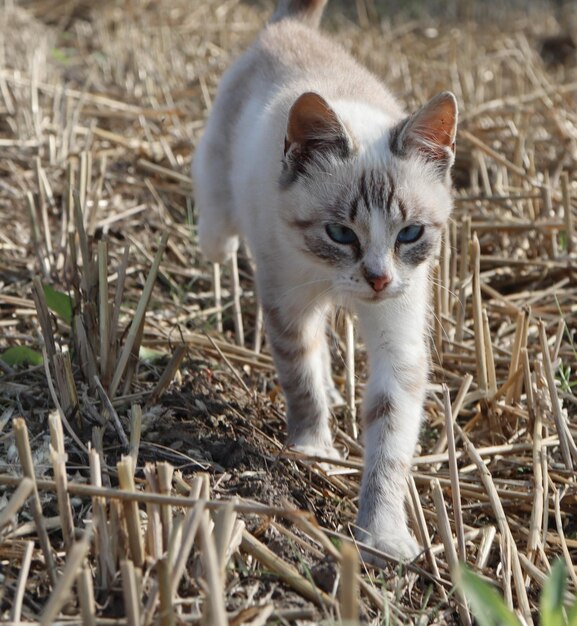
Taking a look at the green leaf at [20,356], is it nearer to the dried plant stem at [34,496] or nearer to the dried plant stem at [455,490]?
the dried plant stem at [34,496]

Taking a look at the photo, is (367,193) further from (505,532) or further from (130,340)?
(505,532)

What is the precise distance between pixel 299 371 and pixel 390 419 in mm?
404

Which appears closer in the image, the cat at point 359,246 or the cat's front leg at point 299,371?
the cat at point 359,246

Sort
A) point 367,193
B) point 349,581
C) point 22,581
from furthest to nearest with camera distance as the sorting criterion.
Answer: point 367,193 < point 22,581 < point 349,581

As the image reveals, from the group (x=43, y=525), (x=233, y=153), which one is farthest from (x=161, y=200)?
(x=43, y=525)

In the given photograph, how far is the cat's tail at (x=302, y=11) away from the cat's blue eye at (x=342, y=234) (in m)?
1.82

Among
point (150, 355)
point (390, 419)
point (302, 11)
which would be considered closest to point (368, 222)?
point (390, 419)

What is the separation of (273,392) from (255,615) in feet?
4.89

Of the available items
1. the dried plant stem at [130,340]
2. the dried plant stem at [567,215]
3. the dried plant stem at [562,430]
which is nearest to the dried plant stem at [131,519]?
the dried plant stem at [130,340]

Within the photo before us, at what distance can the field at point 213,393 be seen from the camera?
205 cm

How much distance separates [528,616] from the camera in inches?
90.9

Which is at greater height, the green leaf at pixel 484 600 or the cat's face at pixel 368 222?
the cat's face at pixel 368 222

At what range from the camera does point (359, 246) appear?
2.72 meters

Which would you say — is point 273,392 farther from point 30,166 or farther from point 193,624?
point 30,166
